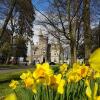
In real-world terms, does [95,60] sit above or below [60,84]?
above

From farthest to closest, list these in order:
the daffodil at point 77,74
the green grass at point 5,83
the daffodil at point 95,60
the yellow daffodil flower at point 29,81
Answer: the green grass at point 5,83 < the daffodil at point 77,74 < the yellow daffodil flower at point 29,81 < the daffodil at point 95,60

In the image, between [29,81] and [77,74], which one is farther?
[77,74]

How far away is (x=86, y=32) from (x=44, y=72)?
51.1 ft

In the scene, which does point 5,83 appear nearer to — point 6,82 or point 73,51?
point 6,82

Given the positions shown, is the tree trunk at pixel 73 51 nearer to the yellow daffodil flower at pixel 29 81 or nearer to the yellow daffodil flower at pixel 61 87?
the yellow daffodil flower at pixel 29 81

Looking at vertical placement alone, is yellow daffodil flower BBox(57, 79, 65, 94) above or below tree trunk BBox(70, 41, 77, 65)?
below

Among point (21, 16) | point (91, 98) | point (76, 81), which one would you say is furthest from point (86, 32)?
point (21, 16)

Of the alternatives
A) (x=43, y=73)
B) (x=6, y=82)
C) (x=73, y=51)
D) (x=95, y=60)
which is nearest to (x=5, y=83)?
(x=6, y=82)

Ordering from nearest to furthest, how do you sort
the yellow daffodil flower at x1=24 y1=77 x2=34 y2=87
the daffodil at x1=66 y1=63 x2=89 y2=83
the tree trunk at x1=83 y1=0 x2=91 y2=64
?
the yellow daffodil flower at x1=24 y1=77 x2=34 y2=87, the daffodil at x1=66 y1=63 x2=89 y2=83, the tree trunk at x1=83 y1=0 x2=91 y2=64

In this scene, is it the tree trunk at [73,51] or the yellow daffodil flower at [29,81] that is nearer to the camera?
the yellow daffodil flower at [29,81]

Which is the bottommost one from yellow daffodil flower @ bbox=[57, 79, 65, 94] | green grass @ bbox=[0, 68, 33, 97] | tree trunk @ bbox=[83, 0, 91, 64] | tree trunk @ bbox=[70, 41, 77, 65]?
green grass @ bbox=[0, 68, 33, 97]

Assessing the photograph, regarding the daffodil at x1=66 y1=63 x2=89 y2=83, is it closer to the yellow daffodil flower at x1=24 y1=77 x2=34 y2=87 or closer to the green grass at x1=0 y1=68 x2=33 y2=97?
the yellow daffodil flower at x1=24 y1=77 x2=34 y2=87

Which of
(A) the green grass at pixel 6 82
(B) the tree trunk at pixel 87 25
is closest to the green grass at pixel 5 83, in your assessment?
(A) the green grass at pixel 6 82

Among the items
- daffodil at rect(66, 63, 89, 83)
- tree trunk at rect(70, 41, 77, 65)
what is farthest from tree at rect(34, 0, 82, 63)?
daffodil at rect(66, 63, 89, 83)
